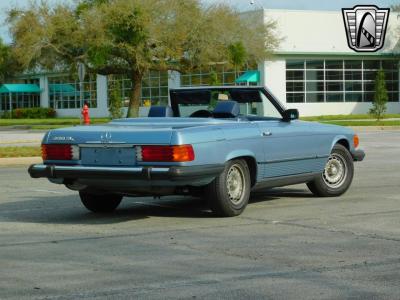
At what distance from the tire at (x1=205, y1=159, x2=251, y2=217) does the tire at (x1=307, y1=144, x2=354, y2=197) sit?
73.4 inches

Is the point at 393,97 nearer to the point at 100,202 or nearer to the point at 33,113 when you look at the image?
the point at 33,113

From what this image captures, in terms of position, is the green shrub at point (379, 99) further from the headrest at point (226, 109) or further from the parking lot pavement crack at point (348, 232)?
the parking lot pavement crack at point (348, 232)

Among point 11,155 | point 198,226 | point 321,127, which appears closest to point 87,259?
point 198,226

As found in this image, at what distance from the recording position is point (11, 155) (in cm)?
1997

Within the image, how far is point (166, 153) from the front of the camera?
874 centimetres

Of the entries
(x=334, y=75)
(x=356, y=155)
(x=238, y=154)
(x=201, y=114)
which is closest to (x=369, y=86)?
(x=334, y=75)

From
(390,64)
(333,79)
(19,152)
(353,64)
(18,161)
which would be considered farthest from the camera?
(390,64)

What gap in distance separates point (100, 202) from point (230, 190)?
176 centimetres

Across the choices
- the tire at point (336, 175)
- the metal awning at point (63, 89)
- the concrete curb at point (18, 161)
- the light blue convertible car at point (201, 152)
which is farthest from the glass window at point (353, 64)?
the light blue convertible car at point (201, 152)

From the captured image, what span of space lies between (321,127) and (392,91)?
5098 cm

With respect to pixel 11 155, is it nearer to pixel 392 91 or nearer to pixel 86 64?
pixel 86 64

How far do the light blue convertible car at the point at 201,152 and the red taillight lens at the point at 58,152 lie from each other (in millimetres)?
11

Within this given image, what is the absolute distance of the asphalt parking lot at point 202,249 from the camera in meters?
5.96

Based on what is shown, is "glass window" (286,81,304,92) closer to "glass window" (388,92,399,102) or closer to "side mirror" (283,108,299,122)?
"glass window" (388,92,399,102)
